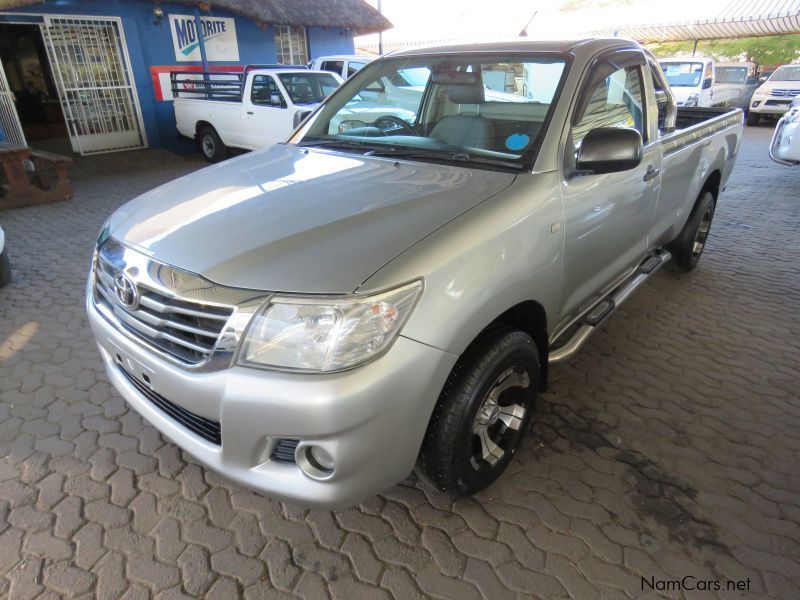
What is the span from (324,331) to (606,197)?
174cm

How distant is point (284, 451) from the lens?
5.62 feet

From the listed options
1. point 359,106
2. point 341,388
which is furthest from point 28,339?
point 341,388

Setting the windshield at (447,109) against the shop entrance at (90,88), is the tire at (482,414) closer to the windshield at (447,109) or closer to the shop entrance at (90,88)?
the windshield at (447,109)

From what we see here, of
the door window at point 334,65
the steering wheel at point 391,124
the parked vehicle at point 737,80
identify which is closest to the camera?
the steering wheel at point 391,124

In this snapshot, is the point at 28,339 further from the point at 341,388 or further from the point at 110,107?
the point at 110,107

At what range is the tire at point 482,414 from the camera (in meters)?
1.92

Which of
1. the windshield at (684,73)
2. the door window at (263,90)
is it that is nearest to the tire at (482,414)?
the door window at (263,90)

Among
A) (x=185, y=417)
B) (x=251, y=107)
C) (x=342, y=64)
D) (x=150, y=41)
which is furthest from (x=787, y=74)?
(x=185, y=417)

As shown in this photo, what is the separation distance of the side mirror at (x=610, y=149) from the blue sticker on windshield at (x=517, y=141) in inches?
10.2

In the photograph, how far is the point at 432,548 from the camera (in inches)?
81.6

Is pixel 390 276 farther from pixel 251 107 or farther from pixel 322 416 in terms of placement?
pixel 251 107

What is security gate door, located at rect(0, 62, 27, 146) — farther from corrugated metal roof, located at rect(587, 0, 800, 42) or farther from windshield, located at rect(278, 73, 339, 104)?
corrugated metal roof, located at rect(587, 0, 800, 42)

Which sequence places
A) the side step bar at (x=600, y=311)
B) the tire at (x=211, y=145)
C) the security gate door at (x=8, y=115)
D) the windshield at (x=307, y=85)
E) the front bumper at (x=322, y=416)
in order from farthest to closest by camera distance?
the tire at (x=211, y=145) → the security gate door at (x=8, y=115) → the windshield at (x=307, y=85) → the side step bar at (x=600, y=311) → the front bumper at (x=322, y=416)

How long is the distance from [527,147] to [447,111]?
79 centimetres
